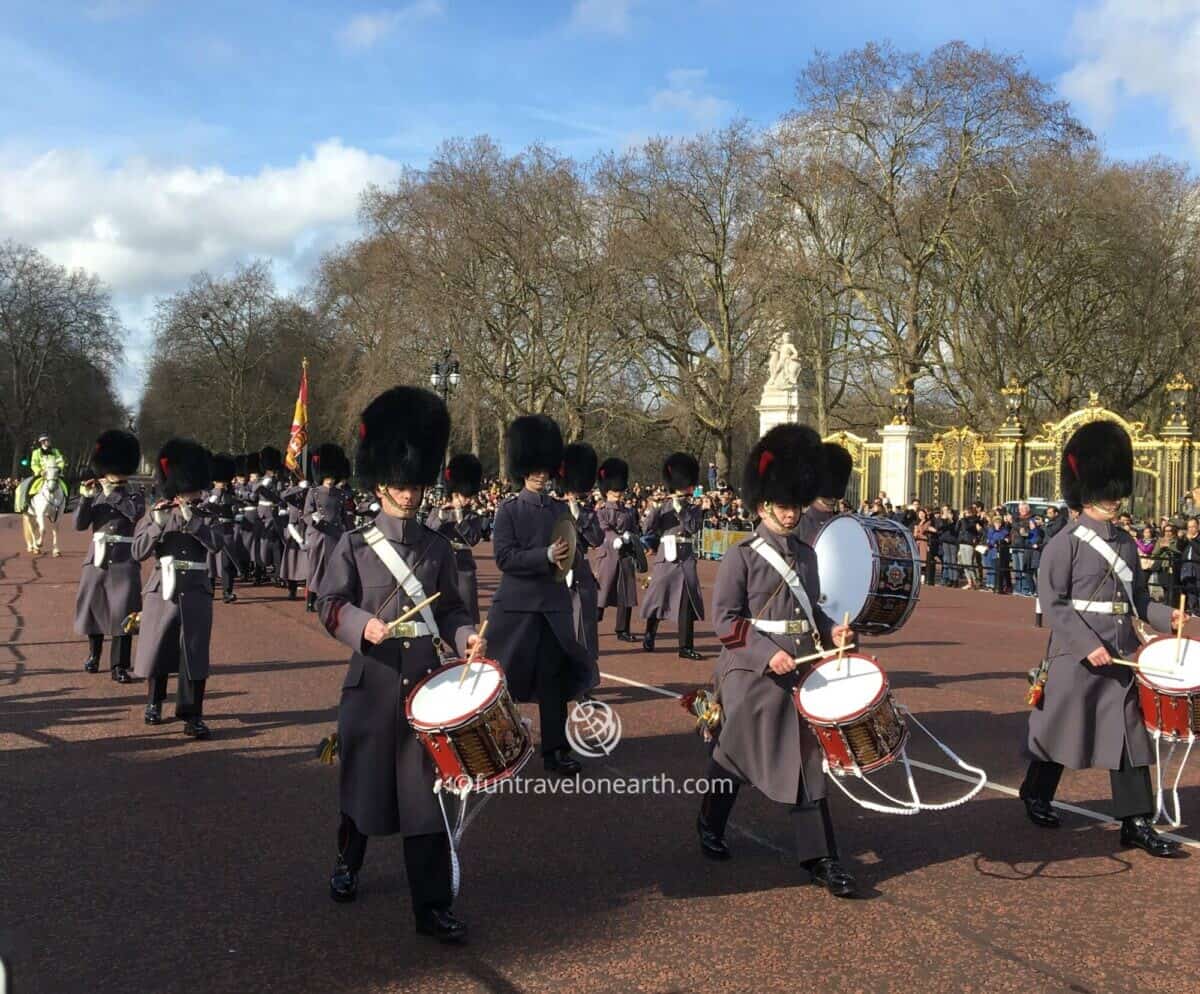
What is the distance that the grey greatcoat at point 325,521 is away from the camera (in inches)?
527

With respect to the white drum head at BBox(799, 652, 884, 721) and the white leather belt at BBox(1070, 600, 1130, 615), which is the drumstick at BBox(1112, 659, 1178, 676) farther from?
the white drum head at BBox(799, 652, 884, 721)

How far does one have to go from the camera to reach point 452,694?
4363mm

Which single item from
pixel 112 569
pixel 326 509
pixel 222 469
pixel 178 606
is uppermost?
pixel 222 469

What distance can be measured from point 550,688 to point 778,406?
25.1 m

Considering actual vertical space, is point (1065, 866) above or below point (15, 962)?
below

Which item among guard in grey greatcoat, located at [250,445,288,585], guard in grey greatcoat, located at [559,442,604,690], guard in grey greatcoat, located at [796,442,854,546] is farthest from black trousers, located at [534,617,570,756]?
guard in grey greatcoat, located at [250,445,288,585]

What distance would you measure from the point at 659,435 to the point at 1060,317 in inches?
622

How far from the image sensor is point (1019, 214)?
32.7 metres

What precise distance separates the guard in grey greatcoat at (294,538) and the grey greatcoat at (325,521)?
3.31 feet

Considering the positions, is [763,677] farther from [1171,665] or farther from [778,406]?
[778,406]

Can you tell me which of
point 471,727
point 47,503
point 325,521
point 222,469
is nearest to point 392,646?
point 471,727

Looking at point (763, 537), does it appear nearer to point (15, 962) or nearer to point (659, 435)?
point (15, 962)

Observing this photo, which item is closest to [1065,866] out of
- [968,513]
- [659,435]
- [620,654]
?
[620,654]

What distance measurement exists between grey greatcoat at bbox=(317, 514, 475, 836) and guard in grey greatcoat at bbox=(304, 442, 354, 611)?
8.46m
